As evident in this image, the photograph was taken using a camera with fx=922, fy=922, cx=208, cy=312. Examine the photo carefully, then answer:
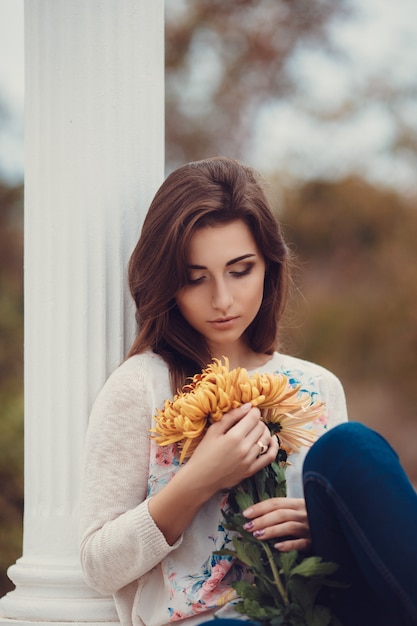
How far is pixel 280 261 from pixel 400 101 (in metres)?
6.82

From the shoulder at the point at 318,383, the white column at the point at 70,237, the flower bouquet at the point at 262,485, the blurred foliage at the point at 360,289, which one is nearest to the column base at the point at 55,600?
the white column at the point at 70,237

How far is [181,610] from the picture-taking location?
193cm

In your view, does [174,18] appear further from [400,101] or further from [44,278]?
[44,278]

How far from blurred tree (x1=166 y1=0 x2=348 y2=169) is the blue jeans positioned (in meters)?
6.69

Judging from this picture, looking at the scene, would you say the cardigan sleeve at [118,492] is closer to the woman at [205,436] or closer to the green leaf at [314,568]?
the woman at [205,436]

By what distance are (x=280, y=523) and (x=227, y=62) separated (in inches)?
285

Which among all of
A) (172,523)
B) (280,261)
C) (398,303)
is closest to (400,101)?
(398,303)

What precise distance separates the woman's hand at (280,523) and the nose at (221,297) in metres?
0.46

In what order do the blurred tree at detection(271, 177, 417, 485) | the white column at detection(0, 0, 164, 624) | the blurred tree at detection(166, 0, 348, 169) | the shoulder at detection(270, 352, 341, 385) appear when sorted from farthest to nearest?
the blurred tree at detection(166, 0, 348, 169)
the blurred tree at detection(271, 177, 417, 485)
the shoulder at detection(270, 352, 341, 385)
the white column at detection(0, 0, 164, 624)

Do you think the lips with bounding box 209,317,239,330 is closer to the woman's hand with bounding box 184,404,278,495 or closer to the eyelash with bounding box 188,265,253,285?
the eyelash with bounding box 188,265,253,285

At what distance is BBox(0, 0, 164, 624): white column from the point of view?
2186 mm

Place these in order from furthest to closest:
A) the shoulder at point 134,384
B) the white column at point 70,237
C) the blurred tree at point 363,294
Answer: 1. the blurred tree at point 363,294
2. the white column at point 70,237
3. the shoulder at point 134,384

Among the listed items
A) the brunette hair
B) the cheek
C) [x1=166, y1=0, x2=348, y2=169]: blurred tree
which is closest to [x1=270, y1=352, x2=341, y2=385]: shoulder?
the brunette hair

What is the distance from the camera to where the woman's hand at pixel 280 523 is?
1741mm
